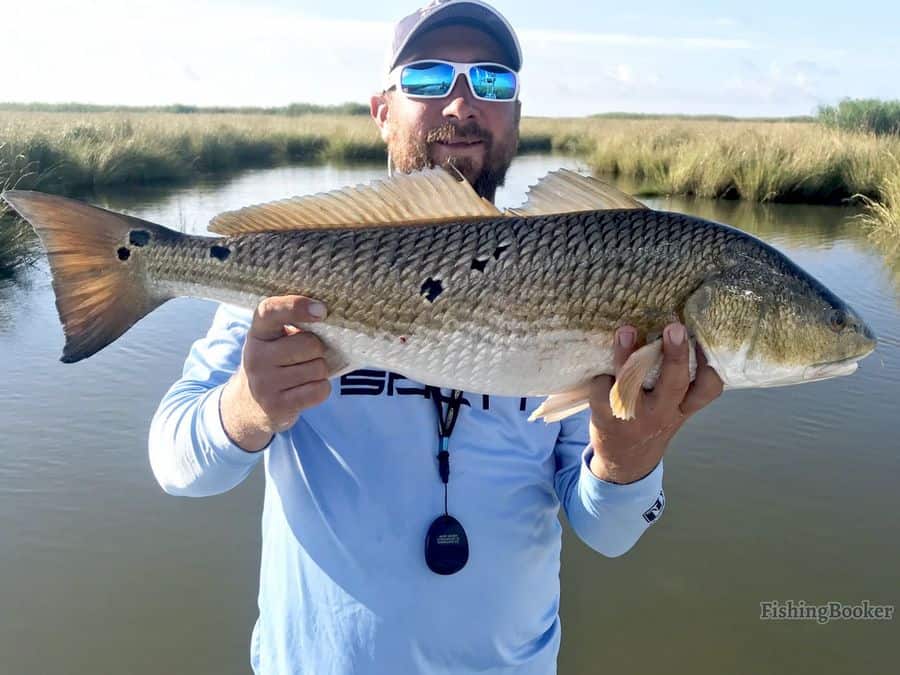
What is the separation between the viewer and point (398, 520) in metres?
2.14

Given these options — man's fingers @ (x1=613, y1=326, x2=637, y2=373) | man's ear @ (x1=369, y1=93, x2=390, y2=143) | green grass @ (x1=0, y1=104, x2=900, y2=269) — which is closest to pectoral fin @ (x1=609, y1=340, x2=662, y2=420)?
man's fingers @ (x1=613, y1=326, x2=637, y2=373)

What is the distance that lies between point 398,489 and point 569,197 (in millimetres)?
1048

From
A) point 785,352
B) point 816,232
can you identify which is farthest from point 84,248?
point 816,232

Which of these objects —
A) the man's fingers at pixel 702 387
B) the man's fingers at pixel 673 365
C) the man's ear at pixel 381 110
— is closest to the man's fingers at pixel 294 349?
the man's fingers at pixel 673 365

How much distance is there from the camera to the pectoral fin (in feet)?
6.63

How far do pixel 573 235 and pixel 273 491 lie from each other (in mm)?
1267

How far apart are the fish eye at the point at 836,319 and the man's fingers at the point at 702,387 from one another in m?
0.43

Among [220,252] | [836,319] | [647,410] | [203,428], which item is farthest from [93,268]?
[836,319]

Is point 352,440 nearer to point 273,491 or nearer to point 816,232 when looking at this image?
point 273,491

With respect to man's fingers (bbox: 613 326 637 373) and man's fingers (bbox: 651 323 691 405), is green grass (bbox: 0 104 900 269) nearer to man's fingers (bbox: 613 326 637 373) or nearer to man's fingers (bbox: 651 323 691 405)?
man's fingers (bbox: 613 326 637 373)

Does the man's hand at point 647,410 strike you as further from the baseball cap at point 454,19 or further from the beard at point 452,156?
the baseball cap at point 454,19

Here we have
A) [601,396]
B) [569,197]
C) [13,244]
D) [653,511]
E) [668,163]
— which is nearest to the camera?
[601,396]

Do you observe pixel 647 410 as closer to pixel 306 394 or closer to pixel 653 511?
pixel 653 511

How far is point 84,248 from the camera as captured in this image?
2.16 meters
